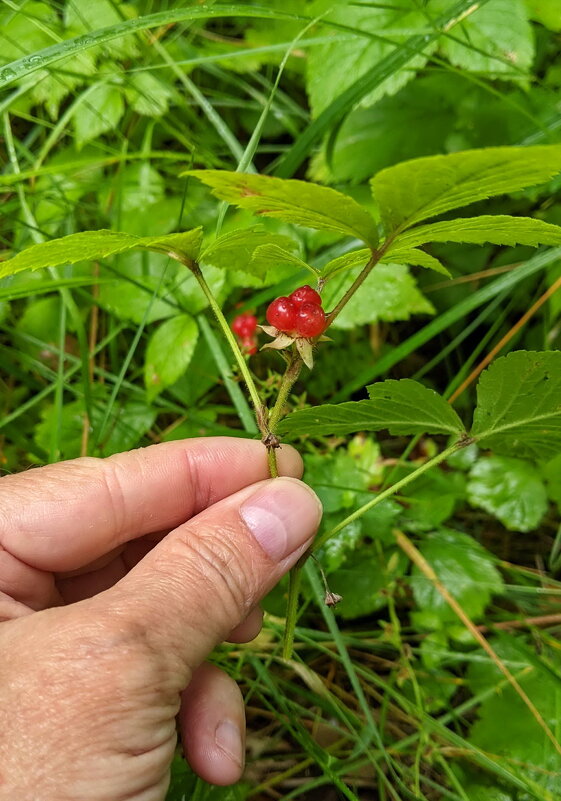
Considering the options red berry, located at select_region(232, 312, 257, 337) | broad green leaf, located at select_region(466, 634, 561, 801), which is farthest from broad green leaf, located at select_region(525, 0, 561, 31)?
broad green leaf, located at select_region(466, 634, 561, 801)

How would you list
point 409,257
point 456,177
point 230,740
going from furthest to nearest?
point 230,740 → point 409,257 → point 456,177

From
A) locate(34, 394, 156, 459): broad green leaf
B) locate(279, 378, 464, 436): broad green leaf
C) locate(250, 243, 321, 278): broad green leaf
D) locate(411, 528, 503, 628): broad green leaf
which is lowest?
locate(411, 528, 503, 628): broad green leaf

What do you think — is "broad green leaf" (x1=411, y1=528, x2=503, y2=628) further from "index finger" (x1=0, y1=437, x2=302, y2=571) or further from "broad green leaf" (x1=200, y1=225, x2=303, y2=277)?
"broad green leaf" (x1=200, y1=225, x2=303, y2=277)

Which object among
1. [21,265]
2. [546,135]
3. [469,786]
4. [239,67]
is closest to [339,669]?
[469,786]

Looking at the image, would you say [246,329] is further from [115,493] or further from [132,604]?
[132,604]

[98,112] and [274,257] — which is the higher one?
[98,112]

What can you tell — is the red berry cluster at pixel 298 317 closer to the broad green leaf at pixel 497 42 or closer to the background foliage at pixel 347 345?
the background foliage at pixel 347 345

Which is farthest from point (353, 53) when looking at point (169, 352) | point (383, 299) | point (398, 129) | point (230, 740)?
point (230, 740)
